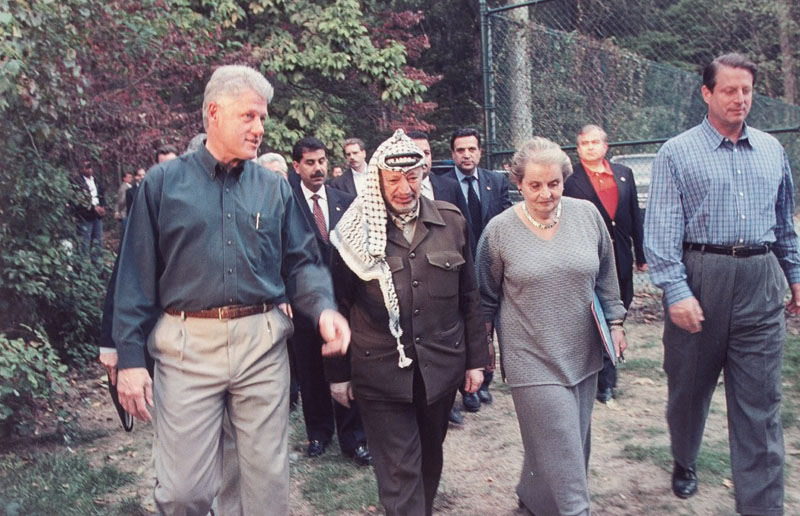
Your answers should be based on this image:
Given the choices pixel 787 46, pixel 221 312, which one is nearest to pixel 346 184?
pixel 221 312

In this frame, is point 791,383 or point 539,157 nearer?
point 539,157

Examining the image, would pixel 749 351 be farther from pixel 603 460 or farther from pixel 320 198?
pixel 320 198

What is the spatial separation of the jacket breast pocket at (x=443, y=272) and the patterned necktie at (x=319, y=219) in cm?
200

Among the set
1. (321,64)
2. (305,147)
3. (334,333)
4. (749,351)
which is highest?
(321,64)

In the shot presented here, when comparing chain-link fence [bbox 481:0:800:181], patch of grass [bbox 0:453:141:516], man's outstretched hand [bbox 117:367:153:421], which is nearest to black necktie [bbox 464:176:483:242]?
chain-link fence [bbox 481:0:800:181]

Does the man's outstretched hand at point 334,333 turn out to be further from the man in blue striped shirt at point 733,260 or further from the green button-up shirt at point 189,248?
the man in blue striped shirt at point 733,260

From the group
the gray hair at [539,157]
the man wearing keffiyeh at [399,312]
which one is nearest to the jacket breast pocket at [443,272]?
the man wearing keffiyeh at [399,312]

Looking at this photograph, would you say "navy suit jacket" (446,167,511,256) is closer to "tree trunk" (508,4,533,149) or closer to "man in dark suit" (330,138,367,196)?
"man in dark suit" (330,138,367,196)

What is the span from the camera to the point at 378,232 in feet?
12.0

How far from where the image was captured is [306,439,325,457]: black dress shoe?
18.1ft

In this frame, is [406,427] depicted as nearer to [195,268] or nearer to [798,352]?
[195,268]

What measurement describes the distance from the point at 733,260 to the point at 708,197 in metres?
0.33

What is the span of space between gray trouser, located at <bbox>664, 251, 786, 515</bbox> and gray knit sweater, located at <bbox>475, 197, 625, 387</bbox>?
52 centimetres

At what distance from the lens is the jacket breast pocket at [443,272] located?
3.72 m
